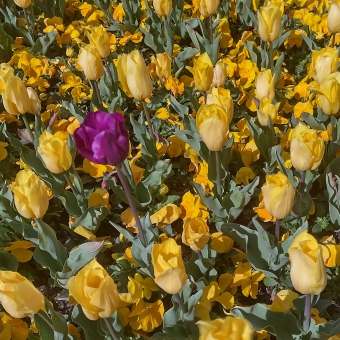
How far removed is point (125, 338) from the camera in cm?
170

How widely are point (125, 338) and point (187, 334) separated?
250 mm

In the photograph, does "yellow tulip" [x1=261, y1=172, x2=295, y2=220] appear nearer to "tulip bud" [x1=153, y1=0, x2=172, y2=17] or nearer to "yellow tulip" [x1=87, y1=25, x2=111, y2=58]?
"yellow tulip" [x1=87, y1=25, x2=111, y2=58]

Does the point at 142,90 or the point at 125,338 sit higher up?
the point at 142,90

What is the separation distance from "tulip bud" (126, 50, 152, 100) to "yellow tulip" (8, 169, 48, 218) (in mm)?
543

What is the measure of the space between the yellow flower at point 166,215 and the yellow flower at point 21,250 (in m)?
0.53

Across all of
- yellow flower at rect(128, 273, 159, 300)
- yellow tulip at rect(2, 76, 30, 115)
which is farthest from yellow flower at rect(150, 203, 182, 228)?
yellow tulip at rect(2, 76, 30, 115)

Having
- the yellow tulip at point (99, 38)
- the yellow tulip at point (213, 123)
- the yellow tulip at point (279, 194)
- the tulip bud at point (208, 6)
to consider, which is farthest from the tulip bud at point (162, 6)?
the yellow tulip at point (279, 194)

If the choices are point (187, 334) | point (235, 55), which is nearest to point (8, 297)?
point (187, 334)

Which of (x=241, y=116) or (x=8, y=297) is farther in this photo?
(x=241, y=116)

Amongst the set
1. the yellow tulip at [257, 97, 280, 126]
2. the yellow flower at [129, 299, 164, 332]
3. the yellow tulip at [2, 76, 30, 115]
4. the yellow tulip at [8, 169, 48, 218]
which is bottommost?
the yellow flower at [129, 299, 164, 332]

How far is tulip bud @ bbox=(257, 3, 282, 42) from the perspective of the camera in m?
2.20

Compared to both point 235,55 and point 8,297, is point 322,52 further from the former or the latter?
point 8,297

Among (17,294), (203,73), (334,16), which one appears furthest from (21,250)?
(334,16)

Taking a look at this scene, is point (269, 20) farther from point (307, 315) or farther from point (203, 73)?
point (307, 315)
